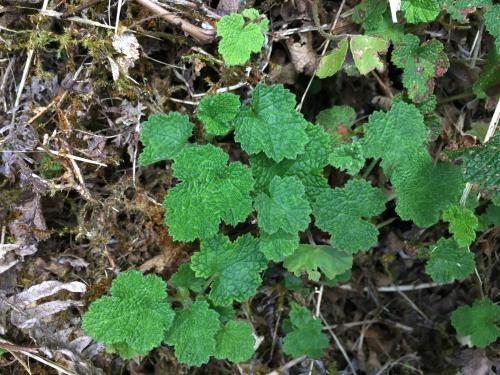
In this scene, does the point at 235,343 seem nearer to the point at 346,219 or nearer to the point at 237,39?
the point at 346,219

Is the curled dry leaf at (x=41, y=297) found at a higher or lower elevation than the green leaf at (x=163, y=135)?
lower

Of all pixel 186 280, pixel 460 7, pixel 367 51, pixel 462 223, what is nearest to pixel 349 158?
pixel 367 51

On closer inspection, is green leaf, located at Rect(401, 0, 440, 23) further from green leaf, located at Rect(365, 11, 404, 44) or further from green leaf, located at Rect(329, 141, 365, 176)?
green leaf, located at Rect(329, 141, 365, 176)

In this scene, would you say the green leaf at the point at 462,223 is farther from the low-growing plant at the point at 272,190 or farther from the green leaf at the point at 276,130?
the green leaf at the point at 276,130

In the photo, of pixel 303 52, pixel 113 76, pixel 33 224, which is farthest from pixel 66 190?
pixel 303 52

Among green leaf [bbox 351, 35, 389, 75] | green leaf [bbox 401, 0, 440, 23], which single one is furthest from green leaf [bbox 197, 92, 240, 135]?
green leaf [bbox 401, 0, 440, 23]

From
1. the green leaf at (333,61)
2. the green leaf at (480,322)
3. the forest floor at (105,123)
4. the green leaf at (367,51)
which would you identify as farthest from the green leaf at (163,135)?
the green leaf at (480,322)
